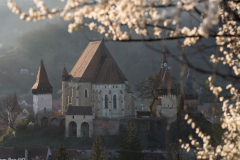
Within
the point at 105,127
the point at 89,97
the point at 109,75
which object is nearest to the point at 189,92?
the point at 109,75

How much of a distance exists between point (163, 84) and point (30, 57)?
7516 centimetres

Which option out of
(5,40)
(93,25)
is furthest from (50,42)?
(93,25)

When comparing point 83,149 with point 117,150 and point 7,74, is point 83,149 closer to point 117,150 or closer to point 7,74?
point 117,150

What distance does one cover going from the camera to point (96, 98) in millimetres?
37688

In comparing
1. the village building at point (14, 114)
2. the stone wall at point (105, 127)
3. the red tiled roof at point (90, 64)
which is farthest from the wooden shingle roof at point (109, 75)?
the village building at point (14, 114)

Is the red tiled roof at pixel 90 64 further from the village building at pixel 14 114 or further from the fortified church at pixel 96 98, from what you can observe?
the village building at pixel 14 114

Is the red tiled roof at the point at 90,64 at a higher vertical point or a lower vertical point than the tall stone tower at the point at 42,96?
higher

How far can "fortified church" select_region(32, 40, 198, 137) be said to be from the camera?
114 ft

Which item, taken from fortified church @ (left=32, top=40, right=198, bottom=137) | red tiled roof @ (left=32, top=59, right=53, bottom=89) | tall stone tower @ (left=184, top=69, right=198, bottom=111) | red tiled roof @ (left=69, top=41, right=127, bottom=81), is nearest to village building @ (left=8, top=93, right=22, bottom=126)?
fortified church @ (left=32, top=40, right=198, bottom=137)

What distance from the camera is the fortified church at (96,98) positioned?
34.9m

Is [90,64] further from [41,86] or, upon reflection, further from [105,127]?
[105,127]

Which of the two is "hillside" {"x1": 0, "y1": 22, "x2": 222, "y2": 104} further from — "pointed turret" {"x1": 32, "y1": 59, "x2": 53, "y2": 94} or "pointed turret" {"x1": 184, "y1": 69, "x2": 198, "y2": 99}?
"pointed turret" {"x1": 184, "y1": 69, "x2": 198, "y2": 99}

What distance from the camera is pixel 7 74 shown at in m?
94.4

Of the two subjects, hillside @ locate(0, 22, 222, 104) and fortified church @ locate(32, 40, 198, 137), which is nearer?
fortified church @ locate(32, 40, 198, 137)
